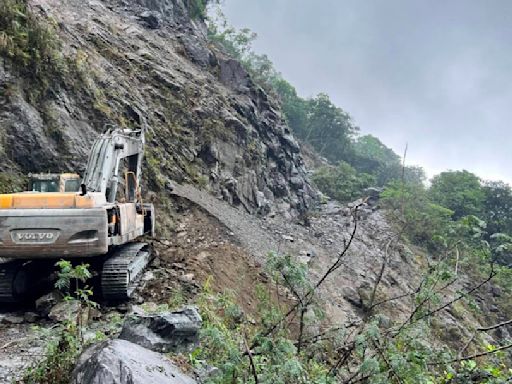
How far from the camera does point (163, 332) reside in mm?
4441

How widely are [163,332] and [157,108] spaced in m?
15.1

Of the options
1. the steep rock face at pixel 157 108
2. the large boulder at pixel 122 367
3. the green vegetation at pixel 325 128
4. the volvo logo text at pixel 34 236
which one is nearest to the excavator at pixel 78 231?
the volvo logo text at pixel 34 236

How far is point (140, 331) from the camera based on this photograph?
436 cm

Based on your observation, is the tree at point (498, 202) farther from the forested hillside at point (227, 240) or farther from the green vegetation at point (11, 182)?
the green vegetation at point (11, 182)

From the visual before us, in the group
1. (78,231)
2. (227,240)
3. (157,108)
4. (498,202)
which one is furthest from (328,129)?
(78,231)

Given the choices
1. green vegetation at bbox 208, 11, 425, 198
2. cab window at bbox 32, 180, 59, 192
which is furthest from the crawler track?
green vegetation at bbox 208, 11, 425, 198

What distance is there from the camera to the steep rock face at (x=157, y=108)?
457 inches

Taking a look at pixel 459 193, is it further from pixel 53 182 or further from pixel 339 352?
pixel 339 352

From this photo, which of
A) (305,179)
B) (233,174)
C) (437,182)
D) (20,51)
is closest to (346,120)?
(437,182)

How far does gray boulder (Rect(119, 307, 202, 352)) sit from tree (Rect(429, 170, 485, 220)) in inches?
1449

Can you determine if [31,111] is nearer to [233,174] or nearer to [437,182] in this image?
[233,174]

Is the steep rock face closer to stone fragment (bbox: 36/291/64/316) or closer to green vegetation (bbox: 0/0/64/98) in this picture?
green vegetation (bbox: 0/0/64/98)

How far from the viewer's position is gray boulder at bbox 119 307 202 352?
4.32m

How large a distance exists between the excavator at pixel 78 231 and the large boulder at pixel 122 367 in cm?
282
